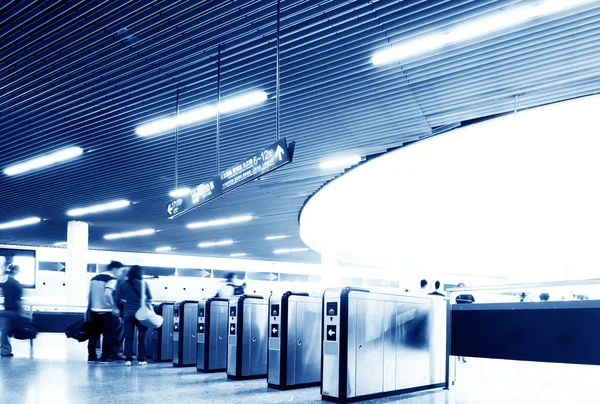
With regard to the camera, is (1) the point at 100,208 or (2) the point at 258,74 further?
(1) the point at 100,208

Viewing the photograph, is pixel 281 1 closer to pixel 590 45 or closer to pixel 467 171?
pixel 590 45

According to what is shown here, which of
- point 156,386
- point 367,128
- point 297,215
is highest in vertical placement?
point 367,128

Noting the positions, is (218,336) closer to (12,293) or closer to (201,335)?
(201,335)

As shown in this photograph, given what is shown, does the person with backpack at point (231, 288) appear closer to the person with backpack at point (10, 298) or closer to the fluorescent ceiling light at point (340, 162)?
the fluorescent ceiling light at point (340, 162)

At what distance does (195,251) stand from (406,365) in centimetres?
2310

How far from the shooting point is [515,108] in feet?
27.7

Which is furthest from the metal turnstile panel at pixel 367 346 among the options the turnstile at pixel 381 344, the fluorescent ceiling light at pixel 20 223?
the fluorescent ceiling light at pixel 20 223

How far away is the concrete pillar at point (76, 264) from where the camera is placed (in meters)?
18.6

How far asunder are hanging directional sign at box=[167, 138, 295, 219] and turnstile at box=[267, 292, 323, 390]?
1666 millimetres

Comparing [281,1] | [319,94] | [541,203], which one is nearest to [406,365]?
[319,94]

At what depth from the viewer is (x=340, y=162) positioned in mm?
11898

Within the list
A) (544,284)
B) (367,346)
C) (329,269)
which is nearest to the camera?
(544,284)

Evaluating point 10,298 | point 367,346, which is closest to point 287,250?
point 10,298

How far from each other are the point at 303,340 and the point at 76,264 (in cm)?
1350
